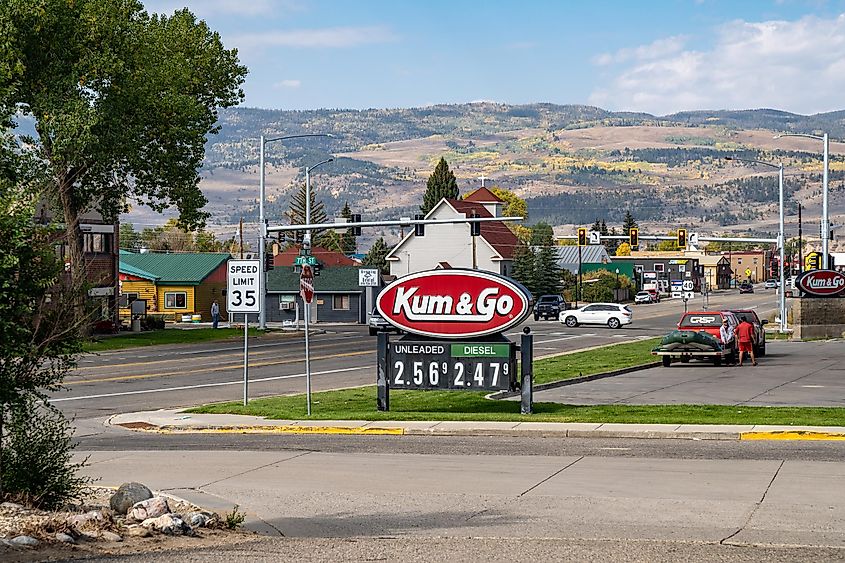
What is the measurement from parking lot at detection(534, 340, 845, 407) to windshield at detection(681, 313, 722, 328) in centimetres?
141

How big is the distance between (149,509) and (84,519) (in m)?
0.71

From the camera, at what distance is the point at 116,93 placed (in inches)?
2168

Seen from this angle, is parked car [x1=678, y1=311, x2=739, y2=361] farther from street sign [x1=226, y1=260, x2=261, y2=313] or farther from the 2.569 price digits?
street sign [x1=226, y1=260, x2=261, y2=313]

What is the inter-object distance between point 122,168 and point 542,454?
47266mm

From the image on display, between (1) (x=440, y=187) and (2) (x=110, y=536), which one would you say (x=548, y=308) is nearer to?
(1) (x=440, y=187)

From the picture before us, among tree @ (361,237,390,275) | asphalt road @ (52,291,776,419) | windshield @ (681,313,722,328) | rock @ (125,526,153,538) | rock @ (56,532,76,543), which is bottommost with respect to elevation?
asphalt road @ (52,291,776,419)

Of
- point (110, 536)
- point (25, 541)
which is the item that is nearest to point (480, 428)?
point (110, 536)

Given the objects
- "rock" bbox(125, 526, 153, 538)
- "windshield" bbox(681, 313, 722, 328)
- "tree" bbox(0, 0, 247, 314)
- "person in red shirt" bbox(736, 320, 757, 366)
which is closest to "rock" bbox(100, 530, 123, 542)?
"rock" bbox(125, 526, 153, 538)

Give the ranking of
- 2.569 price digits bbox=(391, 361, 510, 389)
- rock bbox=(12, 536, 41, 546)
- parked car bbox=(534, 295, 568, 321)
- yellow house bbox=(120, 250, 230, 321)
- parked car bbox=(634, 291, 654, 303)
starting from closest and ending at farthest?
rock bbox=(12, 536, 41, 546), 2.569 price digits bbox=(391, 361, 510, 389), parked car bbox=(534, 295, 568, 321), yellow house bbox=(120, 250, 230, 321), parked car bbox=(634, 291, 654, 303)

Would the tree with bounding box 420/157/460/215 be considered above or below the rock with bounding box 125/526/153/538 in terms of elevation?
above

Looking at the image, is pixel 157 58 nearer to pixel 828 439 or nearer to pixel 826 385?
pixel 826 385

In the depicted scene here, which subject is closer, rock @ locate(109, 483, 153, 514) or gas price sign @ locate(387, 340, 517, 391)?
rock @ locate(109, 483, 153, 514)

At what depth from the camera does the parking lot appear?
2628cm

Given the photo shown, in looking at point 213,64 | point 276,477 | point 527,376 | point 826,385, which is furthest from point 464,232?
point 276,477
